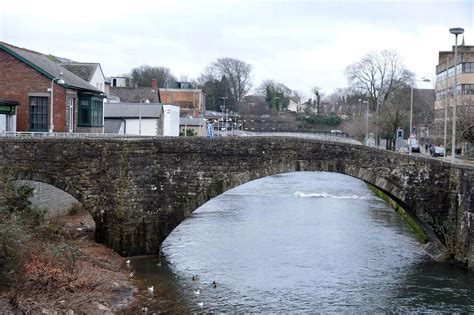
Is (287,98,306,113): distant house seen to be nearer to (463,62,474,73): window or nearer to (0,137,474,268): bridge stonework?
(463,62,474,73): window

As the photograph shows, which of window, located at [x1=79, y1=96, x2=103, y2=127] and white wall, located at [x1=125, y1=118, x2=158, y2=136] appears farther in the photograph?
white wall, located at [x1=125, y1=118, x2=158, y2=136]

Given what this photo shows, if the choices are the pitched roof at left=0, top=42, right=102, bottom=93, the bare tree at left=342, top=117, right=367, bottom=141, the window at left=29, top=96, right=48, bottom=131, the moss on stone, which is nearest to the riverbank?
the moss on stone

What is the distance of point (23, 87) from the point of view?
122 feet

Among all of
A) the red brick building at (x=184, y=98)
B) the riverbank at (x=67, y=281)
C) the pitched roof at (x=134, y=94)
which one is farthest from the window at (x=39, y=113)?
the red brick building at (x=184, y=98)

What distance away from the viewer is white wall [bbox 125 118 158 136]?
5503 cm

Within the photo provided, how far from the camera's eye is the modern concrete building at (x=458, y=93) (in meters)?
35.6

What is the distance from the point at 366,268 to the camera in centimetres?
2564

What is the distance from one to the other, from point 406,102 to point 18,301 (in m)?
53.2

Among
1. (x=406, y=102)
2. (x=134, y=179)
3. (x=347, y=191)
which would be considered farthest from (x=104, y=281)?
(x=406, y=102)

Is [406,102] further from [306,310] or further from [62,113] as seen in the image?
[306,310]

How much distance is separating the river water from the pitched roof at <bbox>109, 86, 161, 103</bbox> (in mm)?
37306

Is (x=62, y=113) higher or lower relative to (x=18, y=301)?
higher

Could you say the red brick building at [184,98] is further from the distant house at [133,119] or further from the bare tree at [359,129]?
the distant house at [133,119]

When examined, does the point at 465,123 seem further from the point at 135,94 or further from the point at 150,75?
the point at 150,75
